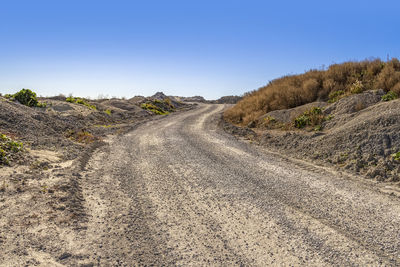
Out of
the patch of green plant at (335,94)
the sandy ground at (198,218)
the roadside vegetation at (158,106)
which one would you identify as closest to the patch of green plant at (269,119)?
the patch of green plant at (335,94)

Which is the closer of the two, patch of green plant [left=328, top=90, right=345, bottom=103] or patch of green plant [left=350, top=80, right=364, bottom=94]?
patch of green plant [left=350, top=80, right=364, bottom=94]

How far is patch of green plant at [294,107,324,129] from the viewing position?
13.1m

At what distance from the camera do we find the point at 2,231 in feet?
13.2

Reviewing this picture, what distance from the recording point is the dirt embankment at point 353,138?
25.9 ft

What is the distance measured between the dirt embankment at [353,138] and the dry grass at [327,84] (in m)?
1.86

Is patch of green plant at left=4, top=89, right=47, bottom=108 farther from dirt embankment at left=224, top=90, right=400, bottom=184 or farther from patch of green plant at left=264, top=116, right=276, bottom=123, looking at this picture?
patch of green plant at left=264, top=116, right=276, bottom=123

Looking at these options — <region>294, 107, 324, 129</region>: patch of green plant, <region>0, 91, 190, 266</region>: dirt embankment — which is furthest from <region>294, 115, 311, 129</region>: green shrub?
<region>0, 91, 190, 266</region>: dirt embankment

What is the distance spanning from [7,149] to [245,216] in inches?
261

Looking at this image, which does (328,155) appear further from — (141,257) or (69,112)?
(69,112)

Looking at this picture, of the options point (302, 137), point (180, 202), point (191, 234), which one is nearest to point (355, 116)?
point (302, 137)

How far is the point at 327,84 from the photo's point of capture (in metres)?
17.3

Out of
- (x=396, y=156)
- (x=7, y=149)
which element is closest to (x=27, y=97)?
(x=7, y=149)

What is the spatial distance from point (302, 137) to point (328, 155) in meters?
2.35

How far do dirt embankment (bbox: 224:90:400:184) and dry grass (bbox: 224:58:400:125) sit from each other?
186cm
